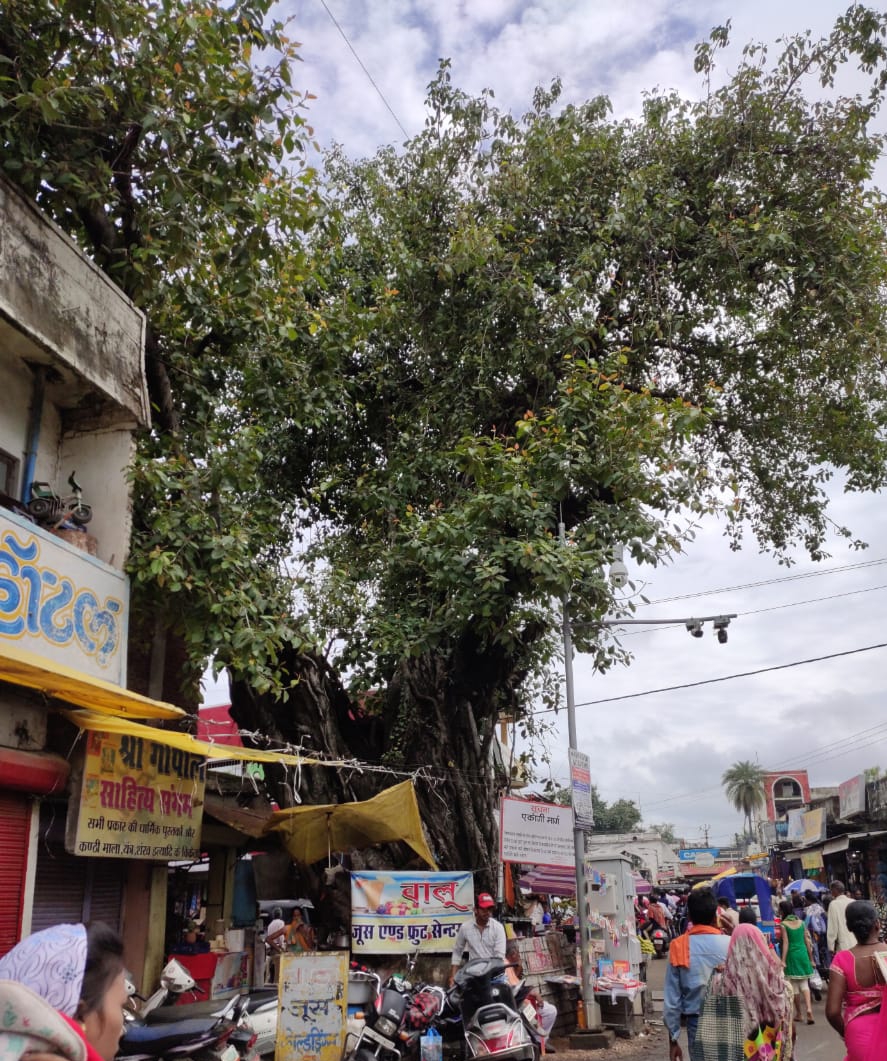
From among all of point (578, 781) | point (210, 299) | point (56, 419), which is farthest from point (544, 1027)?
point (210, 299)

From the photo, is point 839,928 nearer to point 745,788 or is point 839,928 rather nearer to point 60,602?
point 60,602

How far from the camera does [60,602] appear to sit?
765 cm

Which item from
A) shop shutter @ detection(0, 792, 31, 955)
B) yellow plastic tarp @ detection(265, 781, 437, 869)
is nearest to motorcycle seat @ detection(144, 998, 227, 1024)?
shop shutter @ detection(0, 792, 31, 955)

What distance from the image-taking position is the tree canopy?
9.05 metres

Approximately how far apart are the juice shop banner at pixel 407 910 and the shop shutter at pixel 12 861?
14.6 feet

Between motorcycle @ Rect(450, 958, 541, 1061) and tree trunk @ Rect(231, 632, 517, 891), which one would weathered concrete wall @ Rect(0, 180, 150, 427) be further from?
motorcycle @ Rect(450, 958, 541, 1061)

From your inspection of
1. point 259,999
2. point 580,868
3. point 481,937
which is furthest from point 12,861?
point 580,868

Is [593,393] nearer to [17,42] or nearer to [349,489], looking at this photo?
[349,489]

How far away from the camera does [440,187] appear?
564 inches

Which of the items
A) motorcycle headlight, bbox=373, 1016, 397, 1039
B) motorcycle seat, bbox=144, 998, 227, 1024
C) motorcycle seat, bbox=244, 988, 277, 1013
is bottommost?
motorcycle headlight, bbox=373, 1016, 397, 1039

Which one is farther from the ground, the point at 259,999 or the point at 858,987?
the point at 858,987

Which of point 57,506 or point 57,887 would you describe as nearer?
point 57,887

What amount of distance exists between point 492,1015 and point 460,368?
8.66m

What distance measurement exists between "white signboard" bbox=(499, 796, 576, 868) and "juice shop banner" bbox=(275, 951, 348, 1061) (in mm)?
3632
